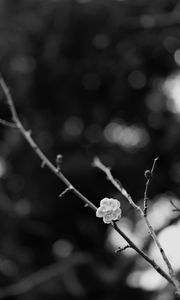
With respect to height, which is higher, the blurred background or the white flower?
the white flower

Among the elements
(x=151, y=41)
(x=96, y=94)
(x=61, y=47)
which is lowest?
(x=96, y=94)

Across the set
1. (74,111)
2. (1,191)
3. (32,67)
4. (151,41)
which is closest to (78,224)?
(1,191)

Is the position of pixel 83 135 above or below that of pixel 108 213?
below

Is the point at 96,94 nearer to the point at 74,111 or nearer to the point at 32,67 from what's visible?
the point at 74,111

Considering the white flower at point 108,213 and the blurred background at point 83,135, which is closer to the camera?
the white flower at point 108,213

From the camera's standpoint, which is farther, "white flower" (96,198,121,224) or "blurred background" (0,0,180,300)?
"blurred background" (0,0,180,300)

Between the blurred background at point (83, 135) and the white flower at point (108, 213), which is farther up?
the white flower at point (108, 213)

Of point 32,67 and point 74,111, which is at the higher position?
point 32,67

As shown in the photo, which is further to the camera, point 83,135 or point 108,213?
point 83,135
